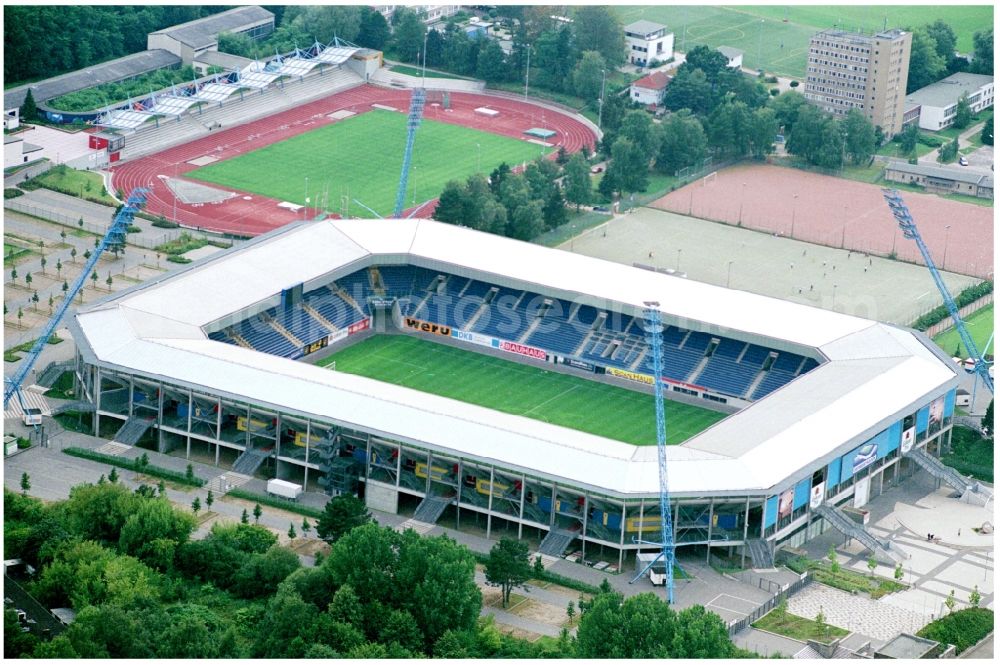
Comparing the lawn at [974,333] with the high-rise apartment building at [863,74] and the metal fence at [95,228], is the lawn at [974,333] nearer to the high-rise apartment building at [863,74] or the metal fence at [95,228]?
the high-rise apartment building at [863,74]

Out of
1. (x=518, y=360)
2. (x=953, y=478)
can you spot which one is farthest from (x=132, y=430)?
(x=953, y=478)

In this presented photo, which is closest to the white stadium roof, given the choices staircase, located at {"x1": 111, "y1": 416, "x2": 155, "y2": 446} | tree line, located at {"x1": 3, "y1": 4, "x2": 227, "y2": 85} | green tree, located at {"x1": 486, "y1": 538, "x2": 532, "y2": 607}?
staircase, located at {"x1": 111, "y1": 416, "x2": 155, "y2": 446}

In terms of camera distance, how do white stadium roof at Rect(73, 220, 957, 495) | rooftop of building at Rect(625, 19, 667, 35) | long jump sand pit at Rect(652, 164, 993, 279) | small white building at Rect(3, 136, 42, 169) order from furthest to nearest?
rooftop of building at Rect(625, 19, 667, 35) < small white building at Rect(3, 136, 42, 169) < long jump sand pit at Rect(652, 164, 993, 279) < white stadium roof at Rect(73, 220, 957, 495)

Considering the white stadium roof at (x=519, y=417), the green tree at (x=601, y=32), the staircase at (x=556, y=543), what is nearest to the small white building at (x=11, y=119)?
the white stadium roof at (x=519, y=417)

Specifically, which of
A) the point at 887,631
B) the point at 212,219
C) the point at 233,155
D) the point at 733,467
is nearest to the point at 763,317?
the point at 733,467

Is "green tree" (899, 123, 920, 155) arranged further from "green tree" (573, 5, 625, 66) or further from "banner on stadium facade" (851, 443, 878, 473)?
"banner on stadium facade" (851, 443, 878, 473)

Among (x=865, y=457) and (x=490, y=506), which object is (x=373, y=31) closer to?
(x=865, y=457)
